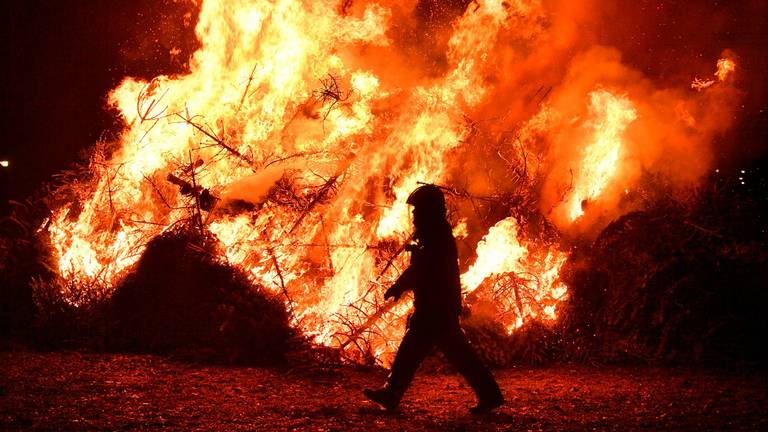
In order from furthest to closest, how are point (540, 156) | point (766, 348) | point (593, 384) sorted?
point (540, 156), point (766, 348), point (593, 384)

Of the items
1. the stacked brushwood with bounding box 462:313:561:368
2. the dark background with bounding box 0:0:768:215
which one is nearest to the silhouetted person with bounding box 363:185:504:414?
the stacked brushwood with bounding box 462:313:561:368

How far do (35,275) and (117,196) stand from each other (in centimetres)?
142

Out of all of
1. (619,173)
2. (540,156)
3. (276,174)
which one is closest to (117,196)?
(276,174)

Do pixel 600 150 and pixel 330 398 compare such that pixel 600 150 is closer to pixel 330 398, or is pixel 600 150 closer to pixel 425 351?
pixel 425 351

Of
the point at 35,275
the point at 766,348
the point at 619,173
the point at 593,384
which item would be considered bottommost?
the point at 593,384

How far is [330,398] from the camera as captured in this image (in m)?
4.98

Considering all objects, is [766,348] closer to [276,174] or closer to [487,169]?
[487,169]

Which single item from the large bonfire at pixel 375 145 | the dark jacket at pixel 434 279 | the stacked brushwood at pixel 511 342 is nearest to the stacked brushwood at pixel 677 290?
the stacked brushwood at pixel 511 342

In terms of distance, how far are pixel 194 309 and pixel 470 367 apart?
3380mm

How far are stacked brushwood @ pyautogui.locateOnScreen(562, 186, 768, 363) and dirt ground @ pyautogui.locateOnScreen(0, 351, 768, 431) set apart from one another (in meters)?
0.34

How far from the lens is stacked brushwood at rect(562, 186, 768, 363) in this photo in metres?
6.08

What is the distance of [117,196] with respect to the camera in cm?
795

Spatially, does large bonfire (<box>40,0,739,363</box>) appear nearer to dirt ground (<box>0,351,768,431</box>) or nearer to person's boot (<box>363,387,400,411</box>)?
dirt ground (<box>0,351,768,431</box>)

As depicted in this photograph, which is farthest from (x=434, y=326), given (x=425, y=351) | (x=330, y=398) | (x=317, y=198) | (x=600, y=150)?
(x=600, y=150)
